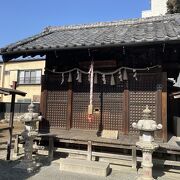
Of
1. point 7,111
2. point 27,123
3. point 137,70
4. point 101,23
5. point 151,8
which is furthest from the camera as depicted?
point 151,8

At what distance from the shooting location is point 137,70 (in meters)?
9.55

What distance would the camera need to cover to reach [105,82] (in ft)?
32.8

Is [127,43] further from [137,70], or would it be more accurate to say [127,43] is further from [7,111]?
[7,111]

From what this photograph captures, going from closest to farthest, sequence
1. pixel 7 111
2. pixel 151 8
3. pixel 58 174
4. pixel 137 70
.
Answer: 1. pixel 58 174
2. pixel 137 70
3. pixel 7 111
4. pixel 151 8

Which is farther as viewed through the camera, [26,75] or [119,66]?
[26,75]

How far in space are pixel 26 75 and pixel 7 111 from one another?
598cm

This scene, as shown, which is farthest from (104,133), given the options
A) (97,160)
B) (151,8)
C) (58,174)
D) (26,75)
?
(151,8)

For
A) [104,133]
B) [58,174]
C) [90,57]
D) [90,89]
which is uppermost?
[90,57]

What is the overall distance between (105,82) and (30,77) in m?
26.6

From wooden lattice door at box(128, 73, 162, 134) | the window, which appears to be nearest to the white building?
the window

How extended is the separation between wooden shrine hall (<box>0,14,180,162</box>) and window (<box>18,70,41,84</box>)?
2337 centimetres

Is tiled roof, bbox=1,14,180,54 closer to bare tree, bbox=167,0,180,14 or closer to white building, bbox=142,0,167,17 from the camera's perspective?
bare tree, bbox=167,0,180,14

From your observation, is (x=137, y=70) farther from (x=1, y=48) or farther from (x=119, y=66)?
(x=1, y=48)

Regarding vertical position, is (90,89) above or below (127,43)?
below
